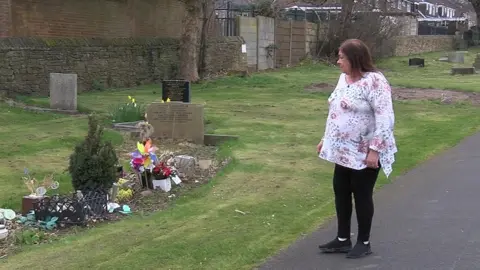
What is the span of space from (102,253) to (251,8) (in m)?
30.1

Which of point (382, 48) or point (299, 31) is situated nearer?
point (299, 31)

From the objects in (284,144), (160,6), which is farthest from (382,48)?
(284,144)

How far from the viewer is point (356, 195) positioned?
5516 millimetres

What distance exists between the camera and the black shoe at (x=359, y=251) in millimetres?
5566

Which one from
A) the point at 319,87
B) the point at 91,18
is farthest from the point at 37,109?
the point at 319,87

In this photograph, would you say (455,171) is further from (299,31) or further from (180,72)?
(299,31)

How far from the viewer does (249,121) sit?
14.8 meters

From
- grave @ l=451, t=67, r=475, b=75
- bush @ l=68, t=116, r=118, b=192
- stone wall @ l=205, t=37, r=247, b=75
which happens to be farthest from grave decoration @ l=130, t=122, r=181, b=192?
grave @ l=451, t=67, r=475, b=75

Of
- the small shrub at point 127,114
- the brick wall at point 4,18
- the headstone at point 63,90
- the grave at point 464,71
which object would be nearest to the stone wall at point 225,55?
the grave at point 464,71

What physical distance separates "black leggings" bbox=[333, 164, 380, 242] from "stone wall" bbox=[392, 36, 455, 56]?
1557 inches

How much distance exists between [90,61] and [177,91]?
8.63 meters

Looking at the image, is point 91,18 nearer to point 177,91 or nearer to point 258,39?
point 258,39

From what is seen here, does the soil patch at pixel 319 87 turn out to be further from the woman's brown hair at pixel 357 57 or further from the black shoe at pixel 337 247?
the woman's brown hair at pixel 357 57

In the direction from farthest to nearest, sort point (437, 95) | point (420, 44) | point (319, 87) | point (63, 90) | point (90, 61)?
point (420, 44), point (319, 87), point (90, 61), point (437, 95), point (63, 90)
